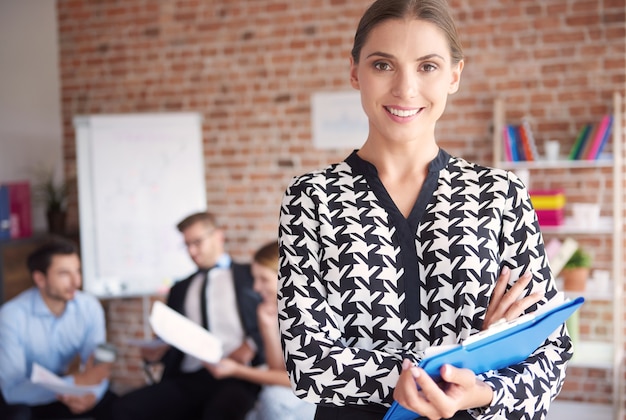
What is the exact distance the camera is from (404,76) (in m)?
1.02

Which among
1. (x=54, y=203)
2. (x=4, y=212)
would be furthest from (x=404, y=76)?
(x=54, y=203)

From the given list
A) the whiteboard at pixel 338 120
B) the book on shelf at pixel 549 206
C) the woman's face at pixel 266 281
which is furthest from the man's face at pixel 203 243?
the book on shelf at pixel 549 206

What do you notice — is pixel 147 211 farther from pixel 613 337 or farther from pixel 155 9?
pixel 613 337

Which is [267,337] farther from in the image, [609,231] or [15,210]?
[15,210]

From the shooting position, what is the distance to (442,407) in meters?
0.89

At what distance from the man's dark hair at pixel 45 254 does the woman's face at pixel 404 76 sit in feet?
9.53

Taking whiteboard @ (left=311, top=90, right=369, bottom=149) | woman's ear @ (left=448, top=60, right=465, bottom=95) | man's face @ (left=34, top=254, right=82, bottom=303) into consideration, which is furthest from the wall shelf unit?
woman's ear @ (left=448, top=60, right=465, bottom=95)

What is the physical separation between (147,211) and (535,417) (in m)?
3.93

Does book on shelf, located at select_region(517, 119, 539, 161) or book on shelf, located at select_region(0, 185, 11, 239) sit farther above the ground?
book on shelf, located at select_region(517, 119, 539, 161)

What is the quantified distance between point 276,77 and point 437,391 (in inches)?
161

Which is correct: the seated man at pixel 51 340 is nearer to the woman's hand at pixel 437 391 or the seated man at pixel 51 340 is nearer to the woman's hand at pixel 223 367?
the woman's hand at pixel 223 367

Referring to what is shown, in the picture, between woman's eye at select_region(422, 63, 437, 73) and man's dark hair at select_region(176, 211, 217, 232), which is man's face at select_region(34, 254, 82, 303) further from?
woman's eye at select_region(422, 63, 437, 73)

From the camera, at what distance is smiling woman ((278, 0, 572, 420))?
39.6 inches

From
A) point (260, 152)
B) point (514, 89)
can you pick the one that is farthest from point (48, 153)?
point (514, 89)
